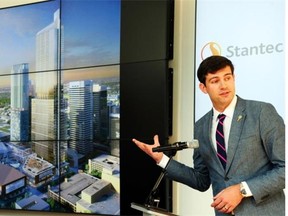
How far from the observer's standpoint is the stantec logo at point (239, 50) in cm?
245

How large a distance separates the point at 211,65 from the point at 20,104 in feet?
6.63

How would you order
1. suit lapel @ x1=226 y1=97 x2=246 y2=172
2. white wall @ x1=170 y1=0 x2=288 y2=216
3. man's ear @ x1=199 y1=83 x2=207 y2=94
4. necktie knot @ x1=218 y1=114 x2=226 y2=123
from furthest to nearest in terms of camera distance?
1. white wall @ x1=170 y1=0 x2=288 y2=216
2. man's ear @ x1=199 y1=83 x2=207 y2=94
3. necktie knot @ x1=218 y1=114 x2=226 y2=123
4. suit lapel @ x1=226 y1=97 x2=246 y2=172

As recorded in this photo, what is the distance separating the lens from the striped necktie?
2.45m

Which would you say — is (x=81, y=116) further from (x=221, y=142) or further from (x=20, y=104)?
(x=221, y=142)

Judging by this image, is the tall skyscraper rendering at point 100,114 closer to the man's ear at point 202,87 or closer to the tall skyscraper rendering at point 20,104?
the tall skyscraper rendering at point 20,104

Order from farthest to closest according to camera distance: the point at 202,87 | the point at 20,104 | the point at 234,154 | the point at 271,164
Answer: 1. the point at 20,104
2. the point at 202,87
3. the point at 234,154
4. the point at 271,164

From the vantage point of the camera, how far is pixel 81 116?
10.5ft

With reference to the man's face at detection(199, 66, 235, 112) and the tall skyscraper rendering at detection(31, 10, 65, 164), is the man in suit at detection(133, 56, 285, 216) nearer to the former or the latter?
the man's face at detection(199, 66, 235, 112)

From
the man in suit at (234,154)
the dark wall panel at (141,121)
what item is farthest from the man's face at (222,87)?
the dark wall panel at (141,121)

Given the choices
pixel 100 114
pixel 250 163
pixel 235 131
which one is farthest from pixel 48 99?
pixel 250 163

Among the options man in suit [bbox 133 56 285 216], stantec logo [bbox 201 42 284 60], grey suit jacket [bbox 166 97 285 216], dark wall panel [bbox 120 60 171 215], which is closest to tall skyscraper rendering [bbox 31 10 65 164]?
dark wall panel [bbox 120 60 171 215]

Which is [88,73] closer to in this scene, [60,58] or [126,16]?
[60,58]

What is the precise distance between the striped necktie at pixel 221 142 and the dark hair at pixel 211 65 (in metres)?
0.34

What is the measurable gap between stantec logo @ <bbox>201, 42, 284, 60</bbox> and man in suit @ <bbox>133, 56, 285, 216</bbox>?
0.23 ft
